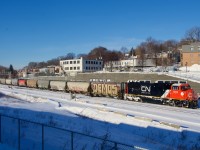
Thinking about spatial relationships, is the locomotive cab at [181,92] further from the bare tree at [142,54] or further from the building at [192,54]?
the bare tree at [142,54]

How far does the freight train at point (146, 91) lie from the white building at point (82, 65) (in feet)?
307

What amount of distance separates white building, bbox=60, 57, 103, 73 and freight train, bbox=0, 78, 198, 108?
9356 cm

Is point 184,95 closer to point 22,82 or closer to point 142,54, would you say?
point 22,82

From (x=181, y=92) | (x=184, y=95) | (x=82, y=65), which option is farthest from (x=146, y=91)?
(x=82, y=65)

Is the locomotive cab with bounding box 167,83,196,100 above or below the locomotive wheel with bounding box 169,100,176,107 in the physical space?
above

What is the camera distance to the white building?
168 m

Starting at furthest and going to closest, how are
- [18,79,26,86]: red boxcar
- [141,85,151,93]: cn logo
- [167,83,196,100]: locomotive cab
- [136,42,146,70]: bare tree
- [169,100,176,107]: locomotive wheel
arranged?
[136,42,146,70]: bare tree
[18,79,26,86]: red boxcar
[141,85,151,93]: cn logo
[169,100,176,107]: locomotive wheel
[167,83,196,100]: locomotive cab

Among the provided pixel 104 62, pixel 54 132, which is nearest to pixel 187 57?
pixel 104 62

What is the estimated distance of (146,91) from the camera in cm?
4653

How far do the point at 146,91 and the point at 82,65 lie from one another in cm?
12105

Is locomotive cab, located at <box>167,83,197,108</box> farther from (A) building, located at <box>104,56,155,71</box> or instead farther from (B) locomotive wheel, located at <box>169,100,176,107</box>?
(A) building, located at <box>104,56,155,71</box>

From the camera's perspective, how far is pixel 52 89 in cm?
8200

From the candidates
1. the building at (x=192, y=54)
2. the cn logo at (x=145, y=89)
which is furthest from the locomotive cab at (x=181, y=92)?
the building at (x=192, y=54)

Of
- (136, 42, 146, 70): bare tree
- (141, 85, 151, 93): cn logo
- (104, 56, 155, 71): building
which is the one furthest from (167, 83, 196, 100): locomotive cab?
(136, 42, 146, 70): bare tree
